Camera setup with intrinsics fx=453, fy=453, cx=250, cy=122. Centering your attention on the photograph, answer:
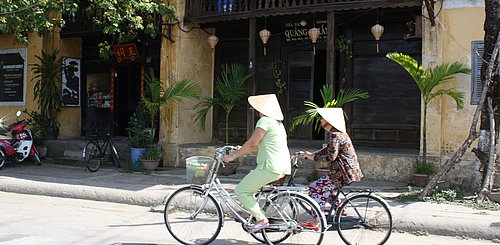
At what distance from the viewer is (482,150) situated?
8008 mm

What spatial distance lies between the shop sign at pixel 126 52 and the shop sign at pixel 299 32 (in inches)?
192

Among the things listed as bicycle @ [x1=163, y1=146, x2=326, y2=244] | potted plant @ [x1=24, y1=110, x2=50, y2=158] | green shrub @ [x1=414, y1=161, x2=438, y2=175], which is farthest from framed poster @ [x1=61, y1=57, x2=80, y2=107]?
green shrub @ [x1=414, y1=161, x2=438, y2=175]

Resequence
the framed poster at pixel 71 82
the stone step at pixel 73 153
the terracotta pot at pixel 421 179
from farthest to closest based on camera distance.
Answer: the framed poster at pixel 71 82, the stone step at pixel 73 153, the terracotta pot at pixel 421 179

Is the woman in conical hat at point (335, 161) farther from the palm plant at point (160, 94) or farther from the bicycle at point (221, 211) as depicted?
the palm plant at point (160, 94)

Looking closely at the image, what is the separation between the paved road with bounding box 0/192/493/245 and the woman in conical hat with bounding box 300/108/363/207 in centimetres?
88

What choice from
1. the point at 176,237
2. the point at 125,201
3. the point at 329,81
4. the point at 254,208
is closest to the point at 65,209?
the point at 125,201

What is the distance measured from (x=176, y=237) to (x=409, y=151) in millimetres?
6752

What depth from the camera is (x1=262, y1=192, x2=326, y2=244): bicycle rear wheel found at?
17.1 ft

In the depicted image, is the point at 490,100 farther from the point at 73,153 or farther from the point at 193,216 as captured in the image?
the point at 73,153

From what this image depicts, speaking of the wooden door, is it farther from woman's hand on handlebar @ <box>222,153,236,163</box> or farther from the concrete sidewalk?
woman's hand on handlebar @ <box>222,153,236,163</box>

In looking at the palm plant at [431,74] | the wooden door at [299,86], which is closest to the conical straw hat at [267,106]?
the palm plant at [431,74]

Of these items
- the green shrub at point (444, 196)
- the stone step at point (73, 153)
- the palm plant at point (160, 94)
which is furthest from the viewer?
the stone step at point (73, 153)

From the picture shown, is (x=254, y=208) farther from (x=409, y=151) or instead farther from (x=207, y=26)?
(x=207, y=26)

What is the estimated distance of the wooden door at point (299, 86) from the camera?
40.7 feet
